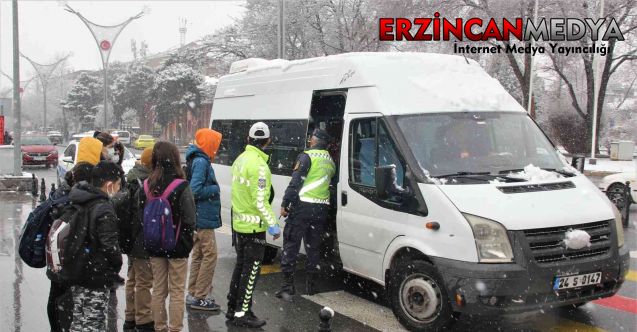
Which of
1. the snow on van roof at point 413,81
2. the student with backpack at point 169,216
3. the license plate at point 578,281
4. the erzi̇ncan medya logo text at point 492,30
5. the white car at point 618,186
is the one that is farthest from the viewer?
the erzi̇ncan medya logo text at point 492,30

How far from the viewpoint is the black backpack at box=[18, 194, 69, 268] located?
424cm

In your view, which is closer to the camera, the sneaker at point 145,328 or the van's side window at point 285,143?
the sneaker at point 145,328

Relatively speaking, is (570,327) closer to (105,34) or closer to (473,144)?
(473,144)

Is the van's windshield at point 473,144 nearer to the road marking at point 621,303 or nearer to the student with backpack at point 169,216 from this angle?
the road marking at point 621,303

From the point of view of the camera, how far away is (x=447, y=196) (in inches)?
197

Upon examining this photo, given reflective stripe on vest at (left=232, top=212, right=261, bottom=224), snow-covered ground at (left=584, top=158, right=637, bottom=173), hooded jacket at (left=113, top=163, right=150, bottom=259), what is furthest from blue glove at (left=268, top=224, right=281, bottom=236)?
snow-covered ground at (left=584, top=158, right=637, bottom=173)

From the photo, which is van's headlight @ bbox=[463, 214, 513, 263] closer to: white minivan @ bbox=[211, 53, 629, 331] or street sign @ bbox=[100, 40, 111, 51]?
white minivan @ bbox=[211, 53, 629, 331]

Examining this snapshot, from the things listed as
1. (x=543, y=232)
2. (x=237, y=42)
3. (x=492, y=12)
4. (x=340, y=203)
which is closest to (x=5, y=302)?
(x=340, y=203)

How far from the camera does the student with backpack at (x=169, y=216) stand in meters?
4.70

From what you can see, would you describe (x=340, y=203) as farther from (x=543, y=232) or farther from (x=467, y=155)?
(x=543, y=232)

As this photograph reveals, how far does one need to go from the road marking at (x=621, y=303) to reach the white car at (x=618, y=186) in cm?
799

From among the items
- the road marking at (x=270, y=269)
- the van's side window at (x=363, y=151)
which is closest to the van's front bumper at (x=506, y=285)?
the van's side window at (x=363, y=151)

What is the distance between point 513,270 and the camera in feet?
15.4

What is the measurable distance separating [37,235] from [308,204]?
289 cm
